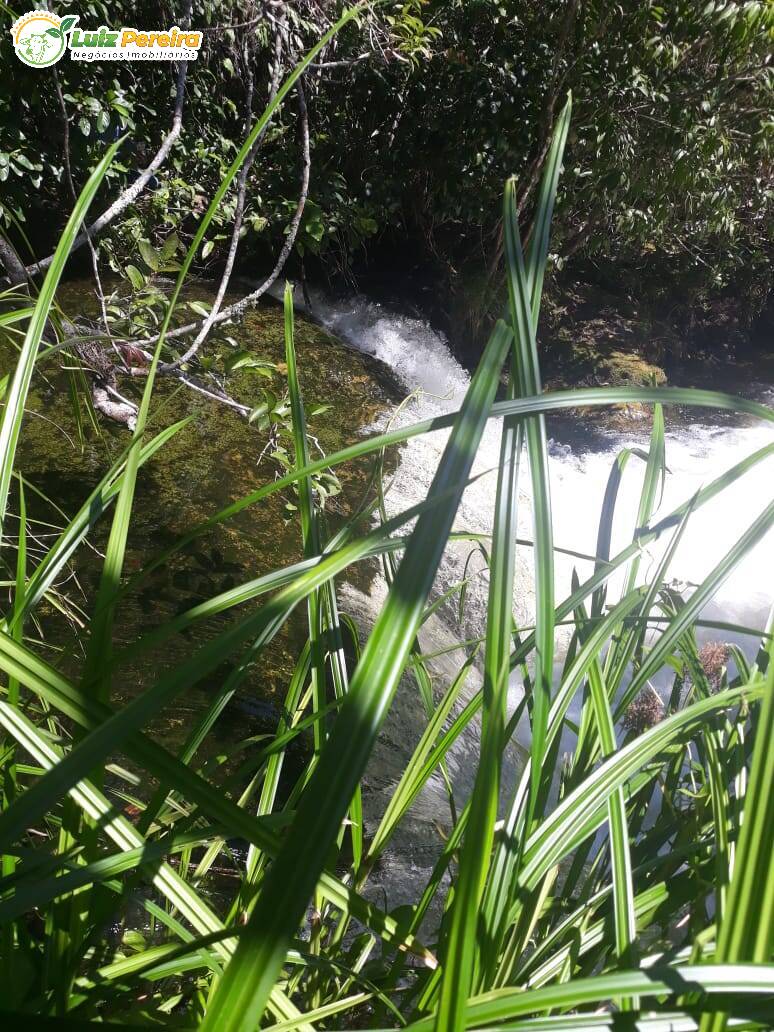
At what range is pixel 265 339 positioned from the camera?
12.6 ft

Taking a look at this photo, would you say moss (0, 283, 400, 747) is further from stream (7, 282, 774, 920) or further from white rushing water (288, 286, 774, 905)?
white rushing water (288, 286, 774, 905)

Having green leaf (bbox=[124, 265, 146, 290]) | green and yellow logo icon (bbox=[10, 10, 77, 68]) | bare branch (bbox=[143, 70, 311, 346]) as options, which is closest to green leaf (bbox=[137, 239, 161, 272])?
green leaf (bbox=[124, 265, 146, 290])

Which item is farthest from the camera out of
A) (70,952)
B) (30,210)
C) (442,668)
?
(30,210)

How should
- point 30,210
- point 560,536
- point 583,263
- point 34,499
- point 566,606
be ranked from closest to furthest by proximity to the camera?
1. point 566,606
2. point 34,499
3. point 30,210
4. point 560,536
5. point 583,263

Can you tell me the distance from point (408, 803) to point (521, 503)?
135 inches

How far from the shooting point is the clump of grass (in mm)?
304

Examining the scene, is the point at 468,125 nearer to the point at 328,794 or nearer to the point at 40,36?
the point at 40,36

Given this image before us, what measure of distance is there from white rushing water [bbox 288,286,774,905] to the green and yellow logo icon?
1871 millimetres

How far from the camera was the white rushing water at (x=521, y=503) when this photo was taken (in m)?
2.46

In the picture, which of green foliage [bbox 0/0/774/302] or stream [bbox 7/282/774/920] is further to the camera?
green foliage [bbox 0/0/774/302]

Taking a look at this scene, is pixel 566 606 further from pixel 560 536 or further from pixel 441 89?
pixel 441 89

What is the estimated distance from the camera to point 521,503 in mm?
4008

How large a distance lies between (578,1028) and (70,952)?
1.28 ft

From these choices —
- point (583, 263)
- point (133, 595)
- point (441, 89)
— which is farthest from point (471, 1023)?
point (583, 263)
